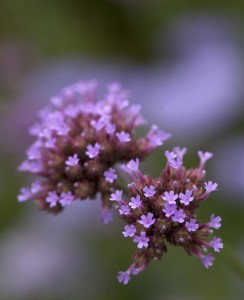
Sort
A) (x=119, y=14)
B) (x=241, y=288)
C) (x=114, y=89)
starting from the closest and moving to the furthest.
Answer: (x=114, y=89) < (x=241, y=288) < (x=119, y=14)

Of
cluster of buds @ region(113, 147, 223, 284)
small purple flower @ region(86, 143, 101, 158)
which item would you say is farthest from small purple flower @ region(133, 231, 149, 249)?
small purple flower @ region(86, 143, 101, 158)

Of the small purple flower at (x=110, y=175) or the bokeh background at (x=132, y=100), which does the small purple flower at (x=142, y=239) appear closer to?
the small purple flower at (x=110, y=175)

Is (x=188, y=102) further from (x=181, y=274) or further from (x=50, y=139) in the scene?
(x=50, y=139)

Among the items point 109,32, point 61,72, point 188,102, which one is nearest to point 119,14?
point 109,32

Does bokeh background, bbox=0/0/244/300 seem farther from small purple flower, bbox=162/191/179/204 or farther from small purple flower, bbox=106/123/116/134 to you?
small purple flower, bbox=106/123/116/134

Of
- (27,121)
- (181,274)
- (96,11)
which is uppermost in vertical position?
(96,11)

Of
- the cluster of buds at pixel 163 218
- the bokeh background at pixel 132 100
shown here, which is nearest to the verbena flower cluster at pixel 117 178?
the cluster of buds at pixel 163 218
